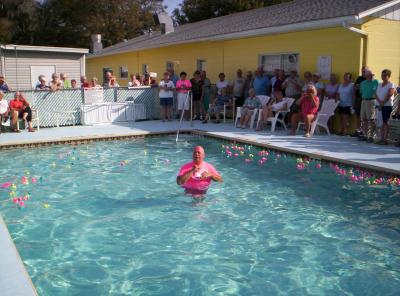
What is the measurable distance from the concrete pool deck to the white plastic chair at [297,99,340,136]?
25 cm

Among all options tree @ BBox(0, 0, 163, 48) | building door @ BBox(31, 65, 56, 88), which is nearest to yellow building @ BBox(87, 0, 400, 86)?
building door @ BBox(31, 65, 56, 88)

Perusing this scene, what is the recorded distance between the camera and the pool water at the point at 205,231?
159 inches

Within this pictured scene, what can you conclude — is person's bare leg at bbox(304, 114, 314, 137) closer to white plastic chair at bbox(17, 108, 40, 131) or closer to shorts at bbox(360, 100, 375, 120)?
shorts at bbox(360, 100, 375, 120)

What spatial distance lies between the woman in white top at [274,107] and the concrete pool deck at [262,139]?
339 millimetres

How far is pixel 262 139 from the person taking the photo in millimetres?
10242

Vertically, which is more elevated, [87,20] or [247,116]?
[87,20]

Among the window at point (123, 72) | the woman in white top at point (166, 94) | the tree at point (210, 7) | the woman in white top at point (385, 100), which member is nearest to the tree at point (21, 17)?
the tree at point (210, 7)

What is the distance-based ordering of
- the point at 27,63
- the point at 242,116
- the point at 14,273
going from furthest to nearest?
the point at 27,63, the point at 242,116, the point at 14,273

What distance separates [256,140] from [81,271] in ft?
21.2

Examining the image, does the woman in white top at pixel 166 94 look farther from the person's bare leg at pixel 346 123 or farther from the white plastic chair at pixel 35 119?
the person's bare leg at pixel 346 123

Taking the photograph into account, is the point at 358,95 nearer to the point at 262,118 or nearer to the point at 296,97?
the point at 296,97

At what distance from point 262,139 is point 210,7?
100 ft

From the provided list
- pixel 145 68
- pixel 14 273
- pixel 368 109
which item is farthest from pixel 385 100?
pixel 145 68

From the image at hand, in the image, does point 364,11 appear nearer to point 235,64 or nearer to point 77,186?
point 235,64
